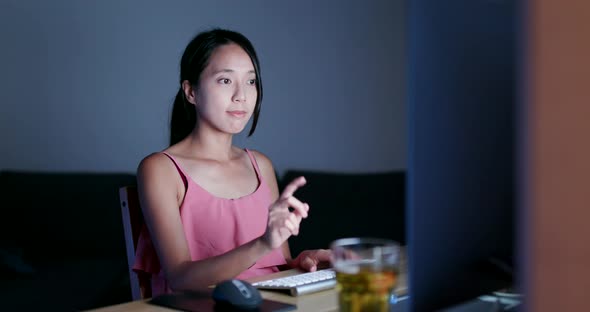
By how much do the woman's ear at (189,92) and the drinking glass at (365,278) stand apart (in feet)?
3.54

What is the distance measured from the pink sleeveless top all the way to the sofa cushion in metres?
1.49

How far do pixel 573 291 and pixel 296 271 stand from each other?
3.55ft

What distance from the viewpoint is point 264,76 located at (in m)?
3.83

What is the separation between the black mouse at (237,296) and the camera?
1.19 m

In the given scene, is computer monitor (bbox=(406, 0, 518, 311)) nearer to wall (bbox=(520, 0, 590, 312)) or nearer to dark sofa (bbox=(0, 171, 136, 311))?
wall (bbox=(520, 0, 590, 312))

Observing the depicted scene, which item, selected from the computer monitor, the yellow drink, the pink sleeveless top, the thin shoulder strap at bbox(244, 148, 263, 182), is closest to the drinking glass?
the yellow drink

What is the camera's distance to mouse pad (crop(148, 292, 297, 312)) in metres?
1.21

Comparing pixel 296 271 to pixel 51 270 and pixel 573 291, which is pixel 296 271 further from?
pixel 51 270

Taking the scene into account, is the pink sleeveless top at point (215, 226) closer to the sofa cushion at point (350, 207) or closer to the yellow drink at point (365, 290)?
the yellow drink at point (365, 290)

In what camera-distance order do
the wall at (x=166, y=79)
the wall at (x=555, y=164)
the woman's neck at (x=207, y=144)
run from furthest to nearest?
the wall at (x=166, y=79) < the woman's neck at (x=207, y=144) < the wall at (x=555, y=164)

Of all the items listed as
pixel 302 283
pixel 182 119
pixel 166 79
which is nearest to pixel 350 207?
pixel 166 79

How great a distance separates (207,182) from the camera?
1.87 meters


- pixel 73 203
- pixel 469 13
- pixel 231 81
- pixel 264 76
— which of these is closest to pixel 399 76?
pixel 264 76

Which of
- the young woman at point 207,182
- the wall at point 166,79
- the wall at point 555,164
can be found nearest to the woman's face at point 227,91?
the young woman at point 207,182
